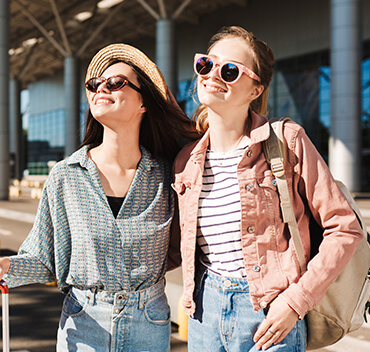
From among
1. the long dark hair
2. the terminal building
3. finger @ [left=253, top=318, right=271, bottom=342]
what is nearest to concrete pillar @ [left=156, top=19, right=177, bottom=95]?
the terminal building

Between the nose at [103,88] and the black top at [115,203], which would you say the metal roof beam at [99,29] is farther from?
the black top at [115,203]

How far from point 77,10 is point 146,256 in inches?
1413

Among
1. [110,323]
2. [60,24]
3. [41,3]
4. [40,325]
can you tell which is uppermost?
[41,3]

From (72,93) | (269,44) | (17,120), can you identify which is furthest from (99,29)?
(17,120)

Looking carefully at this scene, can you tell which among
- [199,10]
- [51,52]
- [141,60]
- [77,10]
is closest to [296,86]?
[199,10]

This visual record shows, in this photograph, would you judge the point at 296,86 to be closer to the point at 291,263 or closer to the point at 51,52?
the point at 51,52

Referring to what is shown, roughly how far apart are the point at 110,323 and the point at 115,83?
1121mm

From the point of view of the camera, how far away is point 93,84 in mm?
2316

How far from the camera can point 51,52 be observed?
158 ft

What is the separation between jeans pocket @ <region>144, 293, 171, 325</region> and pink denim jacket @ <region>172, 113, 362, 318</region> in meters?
0.42

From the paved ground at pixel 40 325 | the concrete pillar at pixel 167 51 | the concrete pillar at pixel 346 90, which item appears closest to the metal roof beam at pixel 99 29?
the concrete pillar at pixel 167 51

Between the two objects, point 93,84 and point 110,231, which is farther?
point 93,84

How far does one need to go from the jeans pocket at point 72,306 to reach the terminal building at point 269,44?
770 inches

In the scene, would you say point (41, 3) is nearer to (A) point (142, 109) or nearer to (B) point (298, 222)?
(A) point (142, 109)
